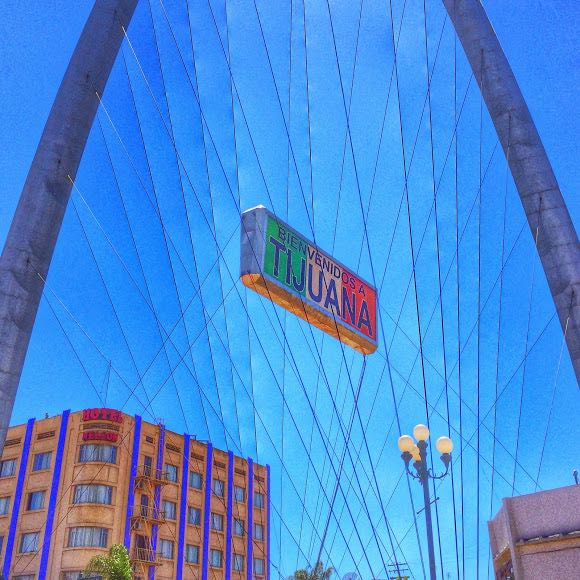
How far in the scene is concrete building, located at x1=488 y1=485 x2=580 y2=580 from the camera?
1019 cm

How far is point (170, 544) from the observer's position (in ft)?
189

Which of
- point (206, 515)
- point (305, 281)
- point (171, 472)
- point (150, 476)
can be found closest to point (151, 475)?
point (150, 476)

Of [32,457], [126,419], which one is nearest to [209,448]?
[126,419]

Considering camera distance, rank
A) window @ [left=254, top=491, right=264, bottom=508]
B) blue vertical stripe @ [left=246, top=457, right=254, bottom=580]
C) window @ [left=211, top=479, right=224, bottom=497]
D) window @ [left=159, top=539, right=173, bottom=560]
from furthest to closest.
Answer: window @ [left=254, top=491, right=264, bottom=508], blue vertical stripe @ [left=246, top=457, right=254, bottom=580], window @ [left=211, top=479, right=224, bottom=497], window @ [left=159, top=539, right=173, bottom=560]

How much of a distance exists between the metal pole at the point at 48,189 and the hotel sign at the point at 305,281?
18.1 ft

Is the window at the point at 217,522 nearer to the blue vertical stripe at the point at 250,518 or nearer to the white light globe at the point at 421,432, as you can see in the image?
the blue vertical stripe at the point at 250,518

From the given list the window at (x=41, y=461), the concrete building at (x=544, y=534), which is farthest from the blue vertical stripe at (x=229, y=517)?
the concrete building at (x=544, y=534)

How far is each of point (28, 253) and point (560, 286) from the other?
15576 millimetres

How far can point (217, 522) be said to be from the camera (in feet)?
207

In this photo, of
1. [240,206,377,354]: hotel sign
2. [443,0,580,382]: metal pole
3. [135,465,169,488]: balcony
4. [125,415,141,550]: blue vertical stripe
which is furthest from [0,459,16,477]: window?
[443,0,580,382]: metal pole

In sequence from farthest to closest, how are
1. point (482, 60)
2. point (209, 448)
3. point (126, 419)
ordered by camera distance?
1. point (209, 448)
2. point (126, 419)
3. point (482, 60)

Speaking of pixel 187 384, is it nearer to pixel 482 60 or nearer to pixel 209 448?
pixel 209 448

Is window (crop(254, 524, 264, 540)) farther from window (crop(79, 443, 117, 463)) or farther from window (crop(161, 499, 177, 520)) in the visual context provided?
window (crop(79, 443, 117, 463))

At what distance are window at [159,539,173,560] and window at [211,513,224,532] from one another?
17.7 ft
